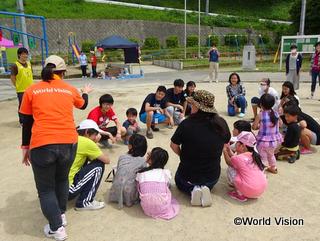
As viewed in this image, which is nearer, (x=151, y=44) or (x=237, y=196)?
(x=237, y=196)

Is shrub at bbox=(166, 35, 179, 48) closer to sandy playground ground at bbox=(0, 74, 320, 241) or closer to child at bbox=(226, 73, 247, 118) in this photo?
child at bbox=(226, 73, 247, 118)

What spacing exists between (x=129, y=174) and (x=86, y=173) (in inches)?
19.0

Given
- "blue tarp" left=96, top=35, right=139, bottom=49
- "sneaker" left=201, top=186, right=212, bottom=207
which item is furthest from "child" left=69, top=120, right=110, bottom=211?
"blue tarp" left=96, top=35, right=139, bottom=49

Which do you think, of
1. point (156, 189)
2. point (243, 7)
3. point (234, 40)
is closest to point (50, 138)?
point (156, 189)

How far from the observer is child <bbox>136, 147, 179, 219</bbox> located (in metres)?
3.64

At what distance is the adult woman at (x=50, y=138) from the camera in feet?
9.99

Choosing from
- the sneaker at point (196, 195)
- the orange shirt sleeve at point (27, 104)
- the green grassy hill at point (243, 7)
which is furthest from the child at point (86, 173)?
the green grassy hill at point (243, 7)

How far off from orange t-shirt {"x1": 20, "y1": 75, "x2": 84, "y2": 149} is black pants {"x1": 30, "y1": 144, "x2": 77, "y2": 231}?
2.9 inches

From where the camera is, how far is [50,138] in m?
3.04

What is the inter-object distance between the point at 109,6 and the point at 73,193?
3701 centimetres

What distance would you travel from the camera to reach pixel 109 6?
124ft

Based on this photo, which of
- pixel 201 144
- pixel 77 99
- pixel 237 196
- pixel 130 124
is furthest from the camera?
pixel 130 124

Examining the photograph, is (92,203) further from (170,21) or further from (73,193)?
(170,21)
